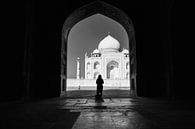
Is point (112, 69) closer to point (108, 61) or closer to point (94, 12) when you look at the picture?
point (108, 61)

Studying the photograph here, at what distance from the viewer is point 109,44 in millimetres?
32906

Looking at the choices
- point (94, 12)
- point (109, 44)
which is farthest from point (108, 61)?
point (94, 12)

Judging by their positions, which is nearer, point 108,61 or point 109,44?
point 108,61

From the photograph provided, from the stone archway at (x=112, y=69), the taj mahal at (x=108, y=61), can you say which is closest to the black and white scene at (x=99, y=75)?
the taj mahal at (x=108, y=61)

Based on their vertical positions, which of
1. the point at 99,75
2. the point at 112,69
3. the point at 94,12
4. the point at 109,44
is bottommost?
the point at 99,75

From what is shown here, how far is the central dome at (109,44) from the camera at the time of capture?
32688mm

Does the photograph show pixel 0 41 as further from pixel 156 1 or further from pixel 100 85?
pixel 156 1

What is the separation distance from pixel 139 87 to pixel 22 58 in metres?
4.54

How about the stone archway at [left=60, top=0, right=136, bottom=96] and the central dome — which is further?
the central dome

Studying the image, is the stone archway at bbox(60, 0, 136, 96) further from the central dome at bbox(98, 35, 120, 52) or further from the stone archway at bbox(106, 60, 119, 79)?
the stone archway at bbox(106, 60, 119, 79)

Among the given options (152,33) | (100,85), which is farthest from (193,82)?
(100,85)

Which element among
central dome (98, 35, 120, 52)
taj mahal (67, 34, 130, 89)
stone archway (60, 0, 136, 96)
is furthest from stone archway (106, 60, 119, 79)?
stone archway (60, 0, 136, 96)

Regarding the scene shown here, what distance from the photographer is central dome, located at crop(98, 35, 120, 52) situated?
32.7 m

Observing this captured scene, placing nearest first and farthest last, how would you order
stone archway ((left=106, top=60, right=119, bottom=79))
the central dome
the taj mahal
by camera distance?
1. the taj mahal
2. the central dome
3. stone archway ((left=106, top=60, right=119, bottom=79))
